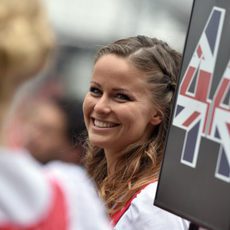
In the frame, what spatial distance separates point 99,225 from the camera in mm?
1409

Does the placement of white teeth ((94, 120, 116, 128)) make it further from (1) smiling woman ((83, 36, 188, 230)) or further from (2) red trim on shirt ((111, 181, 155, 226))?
(2) red trim on shirt ((111, 181, 155, 226))

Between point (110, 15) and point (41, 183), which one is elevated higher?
point (41, 183)

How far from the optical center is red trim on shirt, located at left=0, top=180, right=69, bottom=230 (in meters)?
1.28

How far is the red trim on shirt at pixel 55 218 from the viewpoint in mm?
1284

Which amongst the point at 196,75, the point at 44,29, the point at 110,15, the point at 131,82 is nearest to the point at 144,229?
the point at 131,82

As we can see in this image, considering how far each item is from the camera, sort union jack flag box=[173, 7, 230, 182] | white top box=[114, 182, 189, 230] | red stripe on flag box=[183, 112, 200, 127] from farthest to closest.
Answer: white top box=[114, 182, 189, 230], red stripe on flag box=[183, 112, 200, 127], union jack flag box=[173, 7, 230, 182]

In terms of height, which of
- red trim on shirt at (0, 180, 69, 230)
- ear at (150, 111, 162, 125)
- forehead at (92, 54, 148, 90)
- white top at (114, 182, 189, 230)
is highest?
red trim on shirt at (0, 180, 69, 230)

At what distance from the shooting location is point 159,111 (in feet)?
11.7

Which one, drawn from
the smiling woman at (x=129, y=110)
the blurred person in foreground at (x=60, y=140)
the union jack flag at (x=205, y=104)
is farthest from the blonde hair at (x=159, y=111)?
the union jack flag at (x=205, y=104)

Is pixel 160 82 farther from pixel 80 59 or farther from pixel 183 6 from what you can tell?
pixel 183 6

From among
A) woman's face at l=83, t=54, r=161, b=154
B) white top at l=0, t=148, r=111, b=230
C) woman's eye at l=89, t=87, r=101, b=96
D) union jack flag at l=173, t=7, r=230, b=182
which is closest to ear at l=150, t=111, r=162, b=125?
woman's face at l=83, t=54, r=161, b=154

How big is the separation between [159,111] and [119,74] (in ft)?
0.77

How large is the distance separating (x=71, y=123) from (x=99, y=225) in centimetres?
326

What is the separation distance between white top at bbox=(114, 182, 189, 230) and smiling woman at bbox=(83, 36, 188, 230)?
127mm
